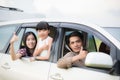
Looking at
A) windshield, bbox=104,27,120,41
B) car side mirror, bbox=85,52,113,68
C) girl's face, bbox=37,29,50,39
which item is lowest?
car side mirror, bbox=85,52,113,68

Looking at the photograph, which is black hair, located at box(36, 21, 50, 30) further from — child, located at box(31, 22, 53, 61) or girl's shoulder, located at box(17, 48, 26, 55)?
girl's shoulder, located at box(17, 48, 26, 55)

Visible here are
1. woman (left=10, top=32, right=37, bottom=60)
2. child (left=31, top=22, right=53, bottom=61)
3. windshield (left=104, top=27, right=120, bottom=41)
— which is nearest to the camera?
windshield (left=104, top=27, right=120, bottom=41)

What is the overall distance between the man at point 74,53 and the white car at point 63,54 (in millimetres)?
60

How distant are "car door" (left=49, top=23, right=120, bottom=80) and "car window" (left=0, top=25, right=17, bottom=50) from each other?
1.27 meters

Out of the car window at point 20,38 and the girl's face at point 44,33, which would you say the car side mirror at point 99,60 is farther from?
the car window at point 20,38

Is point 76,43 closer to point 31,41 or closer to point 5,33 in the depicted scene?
point 31,41

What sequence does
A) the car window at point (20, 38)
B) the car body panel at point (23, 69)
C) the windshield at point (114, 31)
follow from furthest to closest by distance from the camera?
the car window at point (20, 38), the car body panel at point (23, 69), the windshield at point (114, 31)

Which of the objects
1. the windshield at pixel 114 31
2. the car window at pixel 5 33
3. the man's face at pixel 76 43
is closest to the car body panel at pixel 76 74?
the man's face at pixel 76 43

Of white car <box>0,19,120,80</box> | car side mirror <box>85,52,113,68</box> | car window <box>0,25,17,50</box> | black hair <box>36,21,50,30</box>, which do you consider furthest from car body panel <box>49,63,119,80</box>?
car window <box>0,25,17,50</box>

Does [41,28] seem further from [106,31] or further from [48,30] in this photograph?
[106,31]

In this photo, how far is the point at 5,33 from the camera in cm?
655

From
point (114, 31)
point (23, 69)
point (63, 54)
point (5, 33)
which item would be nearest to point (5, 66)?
point (23, 69)

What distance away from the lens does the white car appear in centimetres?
443

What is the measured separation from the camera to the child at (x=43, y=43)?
537cm
